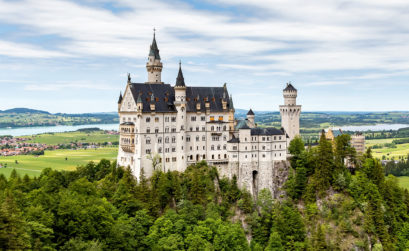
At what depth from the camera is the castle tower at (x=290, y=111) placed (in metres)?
108

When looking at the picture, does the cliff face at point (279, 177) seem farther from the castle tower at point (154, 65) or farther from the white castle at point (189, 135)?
the castle tower at point (154, 65)

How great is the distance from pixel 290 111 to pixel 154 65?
34.8 m

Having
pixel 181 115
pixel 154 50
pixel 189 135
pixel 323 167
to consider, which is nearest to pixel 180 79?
pixel 181 115

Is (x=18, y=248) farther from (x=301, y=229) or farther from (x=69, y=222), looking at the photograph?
(x=301, y=229)

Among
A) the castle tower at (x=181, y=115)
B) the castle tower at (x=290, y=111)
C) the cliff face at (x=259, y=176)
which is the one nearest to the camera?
the castle tower at (x=181, y=115)

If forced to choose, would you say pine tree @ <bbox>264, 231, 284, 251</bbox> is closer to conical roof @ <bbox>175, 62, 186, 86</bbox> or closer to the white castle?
the white castle

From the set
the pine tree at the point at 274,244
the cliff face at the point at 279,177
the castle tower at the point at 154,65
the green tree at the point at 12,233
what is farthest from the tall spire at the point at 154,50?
the green tree at the point at 12,233

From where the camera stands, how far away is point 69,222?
207 feet

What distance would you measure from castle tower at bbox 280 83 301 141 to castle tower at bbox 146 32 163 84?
101 ft

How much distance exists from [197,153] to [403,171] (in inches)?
4618

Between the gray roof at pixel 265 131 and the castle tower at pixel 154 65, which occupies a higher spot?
the castle tower at pixel 154 65

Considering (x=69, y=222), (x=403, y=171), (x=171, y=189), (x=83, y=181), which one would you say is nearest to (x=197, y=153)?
(x=171, y=189)

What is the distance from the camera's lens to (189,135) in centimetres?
9894

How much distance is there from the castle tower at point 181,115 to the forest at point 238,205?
8.54 ft
